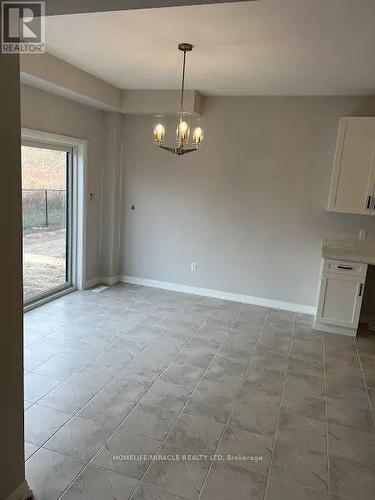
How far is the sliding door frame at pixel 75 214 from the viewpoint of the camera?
4.68 metres

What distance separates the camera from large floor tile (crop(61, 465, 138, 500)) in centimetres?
195

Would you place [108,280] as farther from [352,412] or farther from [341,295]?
[352,412]

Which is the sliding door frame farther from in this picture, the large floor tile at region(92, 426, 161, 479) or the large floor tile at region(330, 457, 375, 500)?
the large floor tile at region(330, 457, 375, 500)

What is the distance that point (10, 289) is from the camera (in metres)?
1.69

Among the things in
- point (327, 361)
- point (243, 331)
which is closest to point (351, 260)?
point (327, 361)

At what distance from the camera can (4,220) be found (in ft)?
5.33

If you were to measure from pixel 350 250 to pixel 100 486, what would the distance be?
3373mm

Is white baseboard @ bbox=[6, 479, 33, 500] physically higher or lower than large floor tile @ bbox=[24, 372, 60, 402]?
higher

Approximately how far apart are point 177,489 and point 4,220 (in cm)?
165

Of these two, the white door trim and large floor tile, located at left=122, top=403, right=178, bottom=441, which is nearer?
large floor tile, located at left=122, top=403, right=178, bottom=441

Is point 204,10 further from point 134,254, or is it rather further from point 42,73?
point 134,254

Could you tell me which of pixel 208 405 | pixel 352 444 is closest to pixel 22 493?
pixel 208 405

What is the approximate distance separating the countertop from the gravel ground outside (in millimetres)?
3330

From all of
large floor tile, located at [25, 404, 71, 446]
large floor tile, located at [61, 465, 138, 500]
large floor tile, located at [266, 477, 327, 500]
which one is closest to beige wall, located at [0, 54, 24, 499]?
large floor tile, located at [61, 465, 138, 500]
